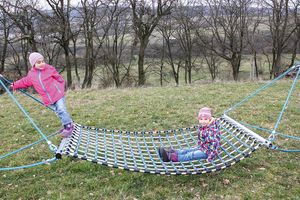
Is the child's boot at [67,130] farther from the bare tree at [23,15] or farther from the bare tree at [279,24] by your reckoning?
the bare tree at [279,24]

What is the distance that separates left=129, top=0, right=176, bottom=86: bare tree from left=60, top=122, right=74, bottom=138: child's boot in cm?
1432

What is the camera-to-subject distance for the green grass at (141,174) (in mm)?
3916

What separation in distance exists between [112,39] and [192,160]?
827 inches

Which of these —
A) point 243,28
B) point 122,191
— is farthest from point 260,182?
point 243,28

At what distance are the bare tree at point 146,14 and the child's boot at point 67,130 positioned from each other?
14318 millimetres

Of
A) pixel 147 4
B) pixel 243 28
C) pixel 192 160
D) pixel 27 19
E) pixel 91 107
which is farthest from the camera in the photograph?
pixel 243 28

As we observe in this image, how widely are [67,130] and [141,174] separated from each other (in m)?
1.52

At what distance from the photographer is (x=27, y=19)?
16156mm

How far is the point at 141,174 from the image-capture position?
4.41m

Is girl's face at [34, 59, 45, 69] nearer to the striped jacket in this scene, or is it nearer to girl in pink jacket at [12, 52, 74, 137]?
girl in pink jacket at [12, 52, 74, 137]

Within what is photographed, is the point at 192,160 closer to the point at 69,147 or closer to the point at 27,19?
the point at 69,147

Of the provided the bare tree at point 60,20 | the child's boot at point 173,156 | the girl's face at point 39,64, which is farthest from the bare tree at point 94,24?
the child's boot at point 173,156

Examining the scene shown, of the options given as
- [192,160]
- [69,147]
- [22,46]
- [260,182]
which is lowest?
[260,182]

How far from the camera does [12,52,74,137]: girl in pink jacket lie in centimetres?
461
